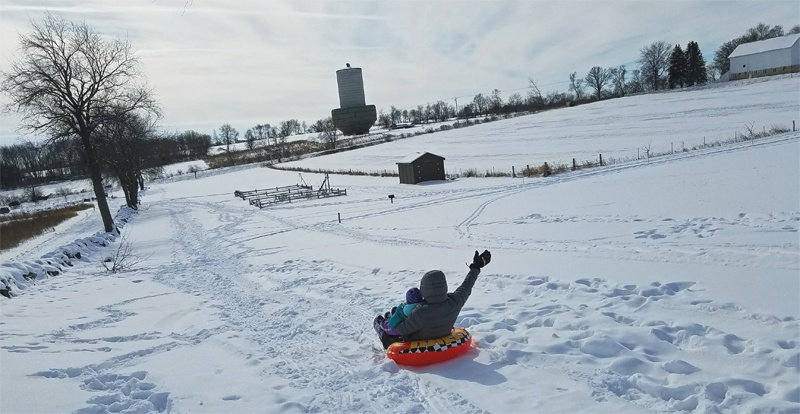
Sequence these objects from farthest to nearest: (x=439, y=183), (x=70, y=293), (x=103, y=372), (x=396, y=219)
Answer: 1. (x=439, y=183)
2. (x=396, y=219)
3. (x=70, y=293)
4. (x=103, y=372)

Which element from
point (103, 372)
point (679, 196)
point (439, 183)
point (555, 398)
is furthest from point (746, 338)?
point (439, 183)

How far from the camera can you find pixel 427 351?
6297mm

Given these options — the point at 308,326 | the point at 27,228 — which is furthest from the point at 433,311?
the point at 27,228

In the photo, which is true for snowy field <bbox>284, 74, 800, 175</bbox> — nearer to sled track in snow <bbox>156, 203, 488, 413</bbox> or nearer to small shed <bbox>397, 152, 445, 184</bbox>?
small shed <bbox>397, 152, 445, 184</bbox>

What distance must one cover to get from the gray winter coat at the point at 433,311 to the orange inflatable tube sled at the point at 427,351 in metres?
0.12

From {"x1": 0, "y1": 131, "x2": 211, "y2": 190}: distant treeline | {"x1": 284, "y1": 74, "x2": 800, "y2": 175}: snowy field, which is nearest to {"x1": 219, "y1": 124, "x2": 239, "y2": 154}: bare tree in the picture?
{"x1": 0, "y1": 131, "x2": 211, "y2": 190}: distant treeline

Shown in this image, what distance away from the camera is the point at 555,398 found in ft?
17.1

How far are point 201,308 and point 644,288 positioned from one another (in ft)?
27.6

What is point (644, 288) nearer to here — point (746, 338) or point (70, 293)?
point (746, 338)

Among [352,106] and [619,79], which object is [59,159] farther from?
[619,79]

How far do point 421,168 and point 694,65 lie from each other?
7264 centimetres

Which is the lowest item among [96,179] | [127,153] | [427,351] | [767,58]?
[427,351]

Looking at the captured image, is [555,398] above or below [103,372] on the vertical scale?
below

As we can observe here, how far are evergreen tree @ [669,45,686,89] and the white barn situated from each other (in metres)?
7.93
